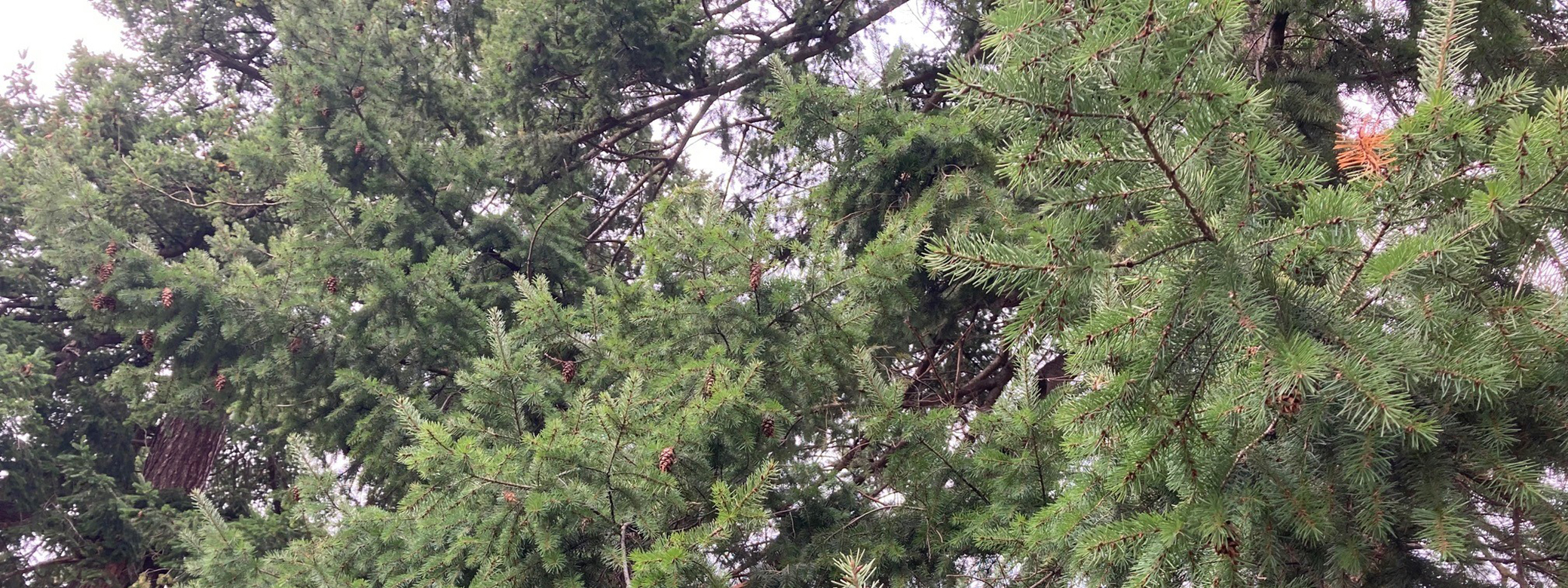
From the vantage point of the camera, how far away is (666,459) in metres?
3.39

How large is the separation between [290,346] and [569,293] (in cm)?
194

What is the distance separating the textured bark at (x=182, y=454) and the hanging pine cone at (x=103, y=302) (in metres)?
2.12

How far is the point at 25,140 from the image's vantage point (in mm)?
7930

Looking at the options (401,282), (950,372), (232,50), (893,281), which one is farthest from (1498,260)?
(232,50)

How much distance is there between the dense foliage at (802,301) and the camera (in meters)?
1.66

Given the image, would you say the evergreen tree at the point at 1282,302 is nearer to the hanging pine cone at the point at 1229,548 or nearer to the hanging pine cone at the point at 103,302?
the hanging pine cone at the point at 1229,548

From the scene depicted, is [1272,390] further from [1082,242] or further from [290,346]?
[290,346]

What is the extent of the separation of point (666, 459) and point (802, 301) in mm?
1052

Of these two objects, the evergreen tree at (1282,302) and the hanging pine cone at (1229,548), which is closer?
the evergreen tree at (1282,302)

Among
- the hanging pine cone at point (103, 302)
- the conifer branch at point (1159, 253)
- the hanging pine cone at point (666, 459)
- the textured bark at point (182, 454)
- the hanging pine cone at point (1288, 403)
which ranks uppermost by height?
the textured bark at point (182, 454)

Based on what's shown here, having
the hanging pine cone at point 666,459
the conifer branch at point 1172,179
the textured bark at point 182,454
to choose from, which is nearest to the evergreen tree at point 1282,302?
the conifer branch at point 1172,179

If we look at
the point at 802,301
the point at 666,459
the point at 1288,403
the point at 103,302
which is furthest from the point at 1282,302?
the point at 103,302

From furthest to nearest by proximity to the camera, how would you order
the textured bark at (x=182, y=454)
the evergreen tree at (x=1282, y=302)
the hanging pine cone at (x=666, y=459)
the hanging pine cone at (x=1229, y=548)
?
the textured bark at (x=182, y=454) → the hanging pine cone at (x=666, y=459) → the hanging pine cone at (x=1229, y=548) → the evergreen tree at (x=1282, y=302)

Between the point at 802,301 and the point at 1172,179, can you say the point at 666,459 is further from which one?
the point at 1172,179
